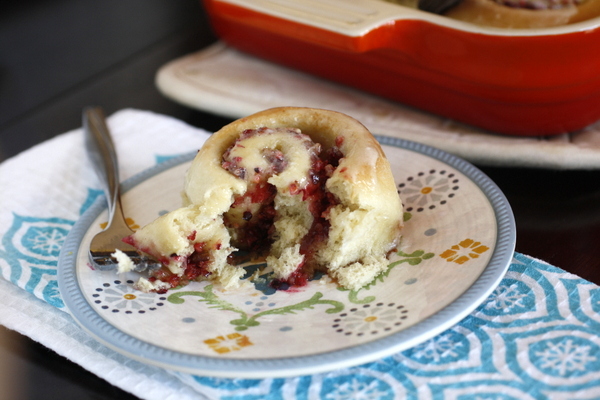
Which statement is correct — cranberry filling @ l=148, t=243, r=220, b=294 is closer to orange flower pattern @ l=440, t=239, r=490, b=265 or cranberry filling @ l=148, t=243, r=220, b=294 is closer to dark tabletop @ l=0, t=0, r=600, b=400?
dark tabletop @ l=0, t=0, r=600, b=400

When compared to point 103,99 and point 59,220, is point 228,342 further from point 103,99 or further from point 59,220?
point 103,99

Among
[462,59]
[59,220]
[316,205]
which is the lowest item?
[59,220]

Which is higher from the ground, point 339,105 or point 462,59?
point 462,59

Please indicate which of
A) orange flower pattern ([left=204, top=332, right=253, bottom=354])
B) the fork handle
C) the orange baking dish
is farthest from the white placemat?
orange flower pattern ([left=204, top=332, right=253, bottom=354])

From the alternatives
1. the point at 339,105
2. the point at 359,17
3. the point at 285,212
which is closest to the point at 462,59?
the point at 359,17

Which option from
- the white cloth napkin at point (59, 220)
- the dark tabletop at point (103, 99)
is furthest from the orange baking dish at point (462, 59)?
the white cloth napkin at point (59, 220)

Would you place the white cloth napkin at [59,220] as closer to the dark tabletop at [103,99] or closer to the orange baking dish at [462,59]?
the dark tabletop at [103,99]

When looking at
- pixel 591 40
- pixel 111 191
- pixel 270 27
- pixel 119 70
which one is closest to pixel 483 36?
pixel 591 40

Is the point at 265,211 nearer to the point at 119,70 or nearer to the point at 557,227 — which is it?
the point at 557,227
